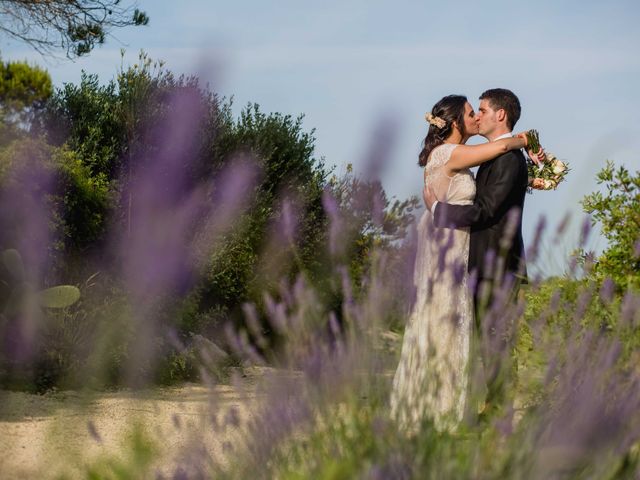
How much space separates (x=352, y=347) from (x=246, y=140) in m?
8.30

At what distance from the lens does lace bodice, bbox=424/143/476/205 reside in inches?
191

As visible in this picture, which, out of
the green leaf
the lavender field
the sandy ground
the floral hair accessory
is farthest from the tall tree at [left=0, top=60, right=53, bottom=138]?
the floral hair accessory

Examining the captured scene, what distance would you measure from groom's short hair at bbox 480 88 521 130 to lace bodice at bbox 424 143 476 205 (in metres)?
0.41

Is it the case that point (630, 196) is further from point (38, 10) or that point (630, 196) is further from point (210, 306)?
point (38, 10)

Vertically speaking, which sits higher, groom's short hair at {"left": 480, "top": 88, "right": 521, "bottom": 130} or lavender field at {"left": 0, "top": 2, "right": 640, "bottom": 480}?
groom's short hair at {"left": 480, "top": 88, "right": 521, "bottom": 130}

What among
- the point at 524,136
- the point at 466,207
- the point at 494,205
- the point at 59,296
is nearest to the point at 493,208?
the point at 494,205

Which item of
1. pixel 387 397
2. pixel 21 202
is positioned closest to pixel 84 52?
pixel 21 202

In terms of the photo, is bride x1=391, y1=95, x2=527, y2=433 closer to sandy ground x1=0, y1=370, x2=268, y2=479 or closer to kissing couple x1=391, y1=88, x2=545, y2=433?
kissing couple x1=391, y1=88, x2=545, y2=433

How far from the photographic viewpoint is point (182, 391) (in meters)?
7.56

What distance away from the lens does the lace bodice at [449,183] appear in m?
4.86

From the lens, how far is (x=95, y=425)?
477cm

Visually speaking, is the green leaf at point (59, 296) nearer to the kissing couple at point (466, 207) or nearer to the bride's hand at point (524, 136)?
the kissing couple at point (466, 207)

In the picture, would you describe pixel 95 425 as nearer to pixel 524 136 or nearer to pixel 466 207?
pixel 466 207

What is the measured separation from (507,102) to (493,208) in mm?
→ 704
